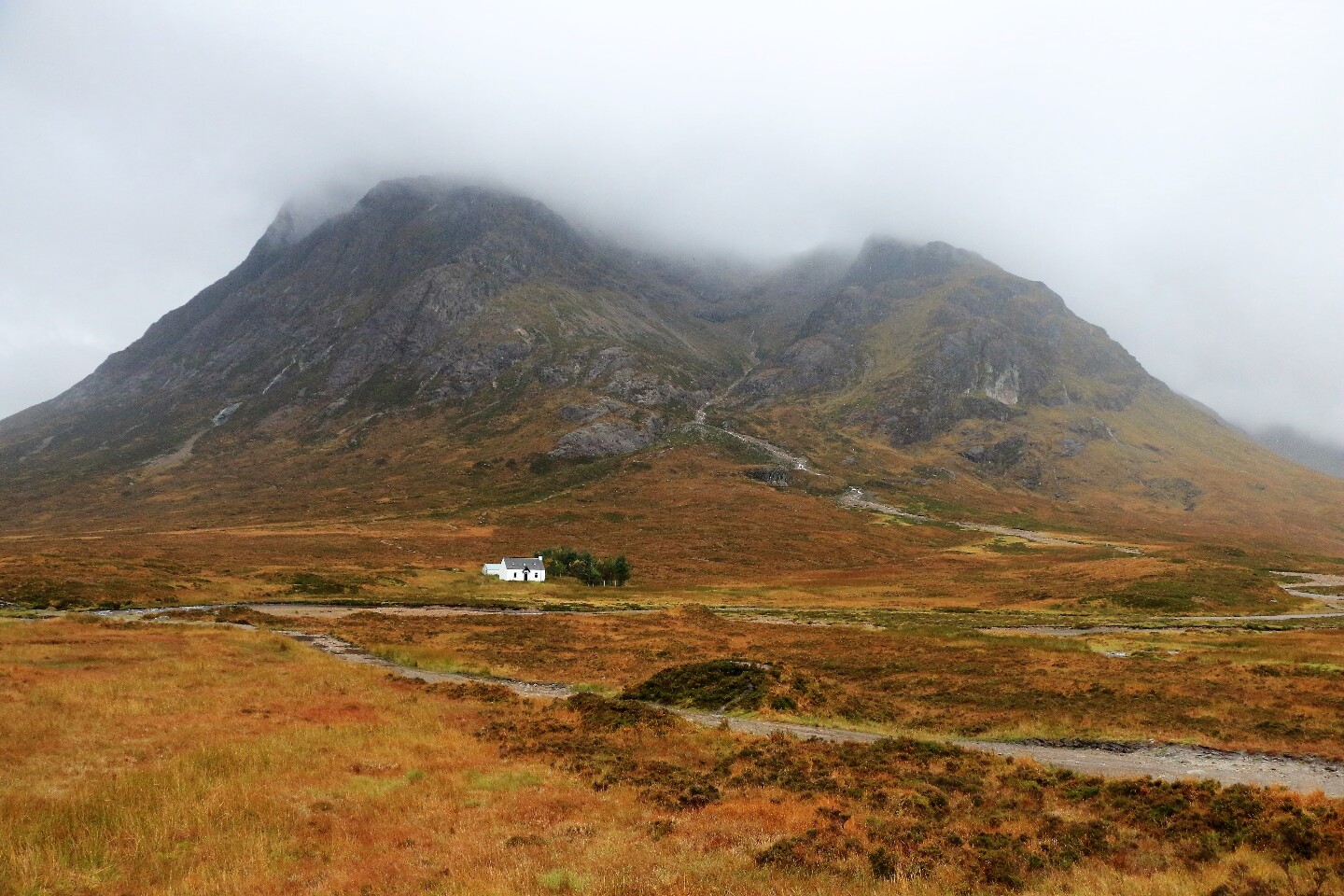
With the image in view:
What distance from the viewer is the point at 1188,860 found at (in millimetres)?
12758

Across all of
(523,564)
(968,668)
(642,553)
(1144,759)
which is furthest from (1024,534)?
(1144,759)

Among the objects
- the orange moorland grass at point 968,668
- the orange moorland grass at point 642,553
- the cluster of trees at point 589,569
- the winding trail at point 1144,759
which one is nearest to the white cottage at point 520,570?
the cluster of trees at point 589,569

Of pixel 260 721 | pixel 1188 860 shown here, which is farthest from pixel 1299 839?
pixel 260 721

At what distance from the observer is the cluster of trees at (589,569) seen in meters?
110

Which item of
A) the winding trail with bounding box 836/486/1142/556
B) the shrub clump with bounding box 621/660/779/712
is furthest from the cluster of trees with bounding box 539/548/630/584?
the winding trail with bounding box 836/486/1142/556

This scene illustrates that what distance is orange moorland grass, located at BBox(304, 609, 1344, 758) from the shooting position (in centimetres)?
2708

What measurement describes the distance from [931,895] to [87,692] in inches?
1198

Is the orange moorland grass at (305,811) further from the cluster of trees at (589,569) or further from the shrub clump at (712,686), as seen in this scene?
the cluster of trees at (589,569)

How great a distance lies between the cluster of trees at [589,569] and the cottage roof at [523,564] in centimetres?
374

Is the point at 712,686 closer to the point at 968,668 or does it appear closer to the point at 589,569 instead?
the point at 968,668

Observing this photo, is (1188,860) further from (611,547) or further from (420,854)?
(611,547)

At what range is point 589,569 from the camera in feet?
363

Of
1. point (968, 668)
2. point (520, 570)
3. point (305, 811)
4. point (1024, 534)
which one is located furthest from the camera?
point (1024, 534)

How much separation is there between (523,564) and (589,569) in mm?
10601
